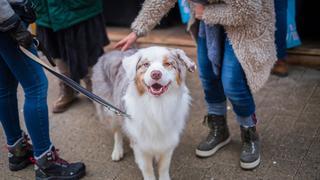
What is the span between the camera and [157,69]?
255cm

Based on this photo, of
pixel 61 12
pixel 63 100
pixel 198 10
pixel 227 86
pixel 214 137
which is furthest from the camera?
pixel 63 100

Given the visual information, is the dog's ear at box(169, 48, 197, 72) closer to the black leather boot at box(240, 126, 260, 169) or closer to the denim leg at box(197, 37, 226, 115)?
the denim leg at box(197, 37, 226, 115)

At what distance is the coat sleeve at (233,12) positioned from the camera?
267 centimetres

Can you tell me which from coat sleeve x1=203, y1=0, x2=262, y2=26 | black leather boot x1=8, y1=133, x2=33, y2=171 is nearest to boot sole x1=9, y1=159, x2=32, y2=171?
black leather boot x1=8, y1=133, x2=33, y2=171

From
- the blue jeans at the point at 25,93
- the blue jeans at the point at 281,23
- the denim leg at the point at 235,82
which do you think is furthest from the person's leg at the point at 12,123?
the blue jeans at the point at 281,23

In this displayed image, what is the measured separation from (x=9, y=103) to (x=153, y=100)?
1119 millimetres

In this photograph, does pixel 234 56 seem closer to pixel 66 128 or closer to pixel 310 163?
pixel 310 163

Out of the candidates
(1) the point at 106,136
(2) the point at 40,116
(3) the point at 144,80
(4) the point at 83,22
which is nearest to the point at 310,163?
(3) the point at 144,80

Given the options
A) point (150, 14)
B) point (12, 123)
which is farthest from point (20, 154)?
point (150, 14)

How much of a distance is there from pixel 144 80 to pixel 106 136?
4.57ft

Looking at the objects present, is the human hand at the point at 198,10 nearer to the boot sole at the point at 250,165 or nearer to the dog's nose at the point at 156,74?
the dog's nose at the point at 156,74

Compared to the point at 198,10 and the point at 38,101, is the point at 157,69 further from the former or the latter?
the point at 38,101

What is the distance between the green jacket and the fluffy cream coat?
1036 millimetres

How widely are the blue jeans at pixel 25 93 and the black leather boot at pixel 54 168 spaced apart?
0.22 ft
